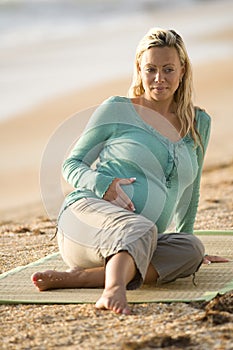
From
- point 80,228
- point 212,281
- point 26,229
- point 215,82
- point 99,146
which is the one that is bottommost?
point 215,82

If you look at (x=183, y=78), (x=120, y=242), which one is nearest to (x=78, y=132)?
(x=183, y=78)

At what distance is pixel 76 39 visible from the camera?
16.3m

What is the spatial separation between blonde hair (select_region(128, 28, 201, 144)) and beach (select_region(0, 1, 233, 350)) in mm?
1013

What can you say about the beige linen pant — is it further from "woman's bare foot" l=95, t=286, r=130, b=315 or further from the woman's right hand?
"woman's bare foot" l=95, t=286, r=130, b=315

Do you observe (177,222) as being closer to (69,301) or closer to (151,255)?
(151,255)

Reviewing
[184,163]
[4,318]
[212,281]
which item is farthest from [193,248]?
[4,318]

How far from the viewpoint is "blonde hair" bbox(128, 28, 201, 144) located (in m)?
3.95

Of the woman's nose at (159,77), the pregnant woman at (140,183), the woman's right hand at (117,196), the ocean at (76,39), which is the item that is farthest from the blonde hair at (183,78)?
the ocean at (76,39)

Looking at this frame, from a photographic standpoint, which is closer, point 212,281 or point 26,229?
point 212,281

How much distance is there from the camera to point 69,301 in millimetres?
3449

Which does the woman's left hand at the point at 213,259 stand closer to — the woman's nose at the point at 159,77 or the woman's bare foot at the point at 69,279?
the woman's bare foot at the point at 69,279

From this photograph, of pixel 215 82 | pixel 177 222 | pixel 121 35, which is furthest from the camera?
pixel 121 35

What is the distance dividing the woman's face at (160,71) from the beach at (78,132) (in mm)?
1116

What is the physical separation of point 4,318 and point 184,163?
4.00 ft
